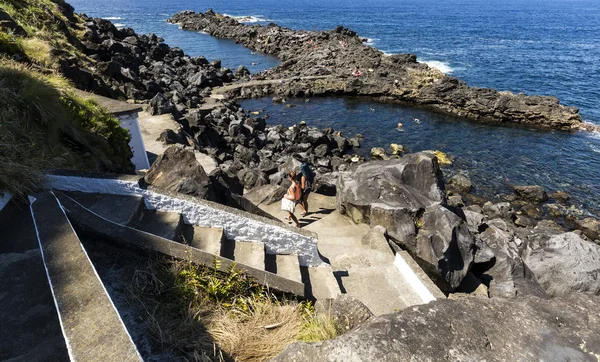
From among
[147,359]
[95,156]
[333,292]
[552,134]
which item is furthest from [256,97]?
[147,359]

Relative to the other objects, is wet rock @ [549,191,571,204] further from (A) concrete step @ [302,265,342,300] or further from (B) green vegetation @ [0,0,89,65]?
(B) green vegetation @ [0,0,89,65]

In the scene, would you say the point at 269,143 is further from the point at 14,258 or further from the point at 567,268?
the point at 14,258

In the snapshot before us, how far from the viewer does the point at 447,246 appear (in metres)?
9.04

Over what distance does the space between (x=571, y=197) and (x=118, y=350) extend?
2365 centimetres

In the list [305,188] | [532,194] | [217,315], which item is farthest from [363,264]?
[532,194]

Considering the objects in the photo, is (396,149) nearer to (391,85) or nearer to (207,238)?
(391,85)

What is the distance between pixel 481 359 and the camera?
117 inches

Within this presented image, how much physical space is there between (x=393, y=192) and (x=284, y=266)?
5413 mm

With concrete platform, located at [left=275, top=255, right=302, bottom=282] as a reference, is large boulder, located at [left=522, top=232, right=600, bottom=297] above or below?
below

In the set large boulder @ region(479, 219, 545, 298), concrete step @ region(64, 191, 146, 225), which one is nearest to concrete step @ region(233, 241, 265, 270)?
concrete step @ region(64, 191, 146, 225)

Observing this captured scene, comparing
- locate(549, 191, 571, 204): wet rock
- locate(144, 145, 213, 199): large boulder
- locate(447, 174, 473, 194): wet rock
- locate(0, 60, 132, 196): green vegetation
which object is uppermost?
locate(0, 60, 132, 196): green vegetation

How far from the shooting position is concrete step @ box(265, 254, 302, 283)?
628 centimetres

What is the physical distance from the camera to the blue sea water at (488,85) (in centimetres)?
2281

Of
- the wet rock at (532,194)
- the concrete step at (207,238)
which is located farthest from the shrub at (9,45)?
the wet rock at (532,194)
